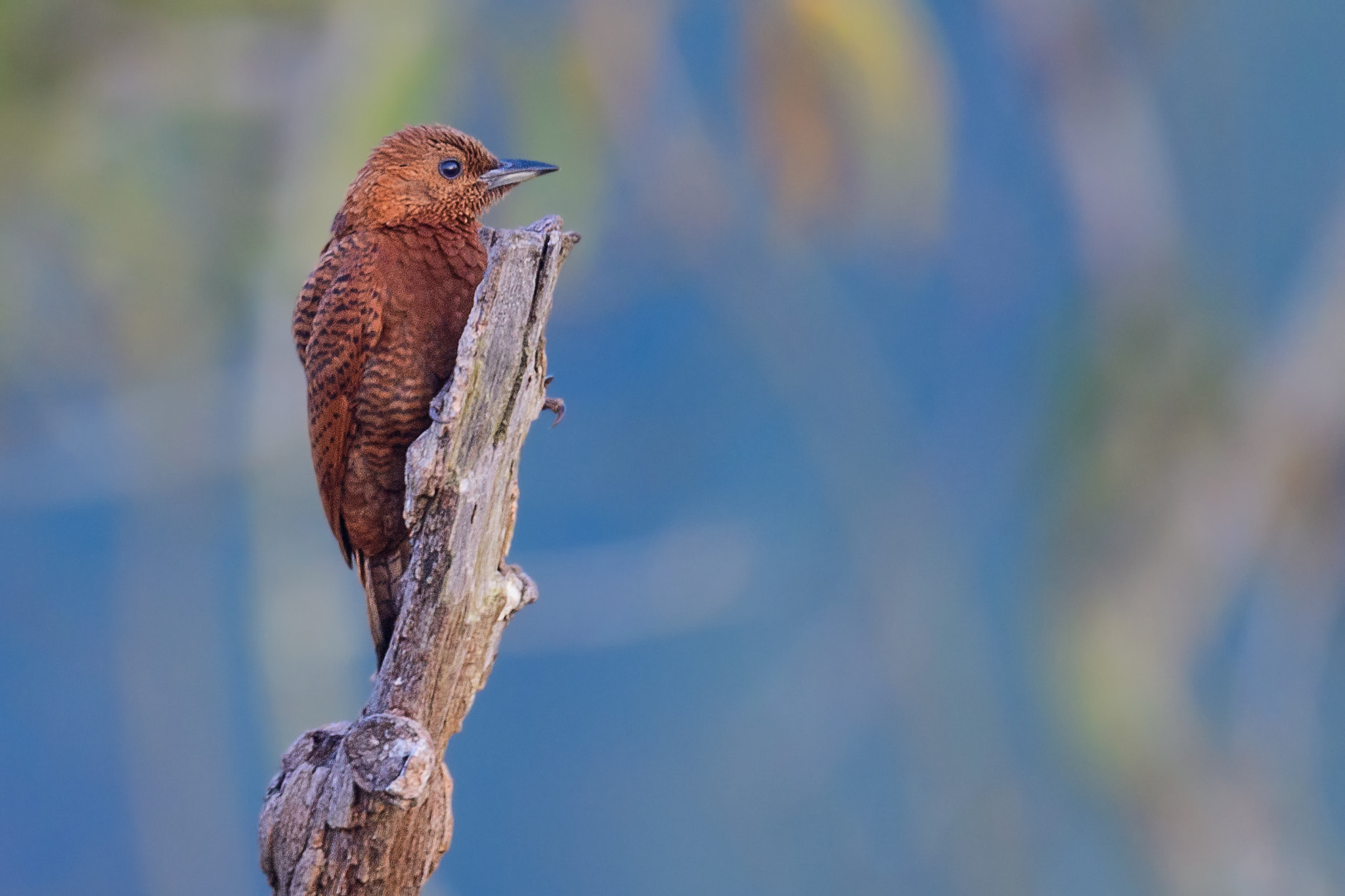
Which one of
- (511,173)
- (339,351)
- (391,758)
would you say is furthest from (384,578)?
(511,173)

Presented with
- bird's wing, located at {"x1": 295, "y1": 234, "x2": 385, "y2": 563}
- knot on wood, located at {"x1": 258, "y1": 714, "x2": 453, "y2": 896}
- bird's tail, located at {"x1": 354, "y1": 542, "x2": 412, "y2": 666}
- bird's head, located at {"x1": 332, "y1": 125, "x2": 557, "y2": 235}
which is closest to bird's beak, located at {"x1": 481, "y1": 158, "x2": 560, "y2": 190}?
bird's head, located at {"x1": 332, "y1": 125, "x2": 557, "y2": 235}

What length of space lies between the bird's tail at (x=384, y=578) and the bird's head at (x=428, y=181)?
0.71m

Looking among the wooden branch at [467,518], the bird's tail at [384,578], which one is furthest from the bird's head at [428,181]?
the bird's tail at [384,578]

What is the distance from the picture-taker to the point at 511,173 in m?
3.06

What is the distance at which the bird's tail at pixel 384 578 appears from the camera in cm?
285

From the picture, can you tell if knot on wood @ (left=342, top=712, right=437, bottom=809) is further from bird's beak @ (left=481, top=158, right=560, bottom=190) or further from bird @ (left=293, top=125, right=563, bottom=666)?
bird's beak @ (left=481, top=158, right=560, bottom=190)

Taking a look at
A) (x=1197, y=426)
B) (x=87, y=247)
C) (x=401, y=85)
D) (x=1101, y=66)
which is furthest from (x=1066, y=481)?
(x=87, y=247)

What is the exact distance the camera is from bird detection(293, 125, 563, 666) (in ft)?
8.99

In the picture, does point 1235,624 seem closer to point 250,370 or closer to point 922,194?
point 922,194

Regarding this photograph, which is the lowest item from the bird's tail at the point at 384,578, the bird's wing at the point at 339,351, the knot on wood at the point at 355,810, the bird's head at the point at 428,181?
the knot on wood at the point at 355,810

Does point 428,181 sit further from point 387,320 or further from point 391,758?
point 391,758

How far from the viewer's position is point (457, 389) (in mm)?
2371

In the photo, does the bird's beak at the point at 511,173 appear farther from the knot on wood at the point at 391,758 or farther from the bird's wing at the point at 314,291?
the knot on wood at the point at 391,758

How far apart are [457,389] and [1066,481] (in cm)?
394
